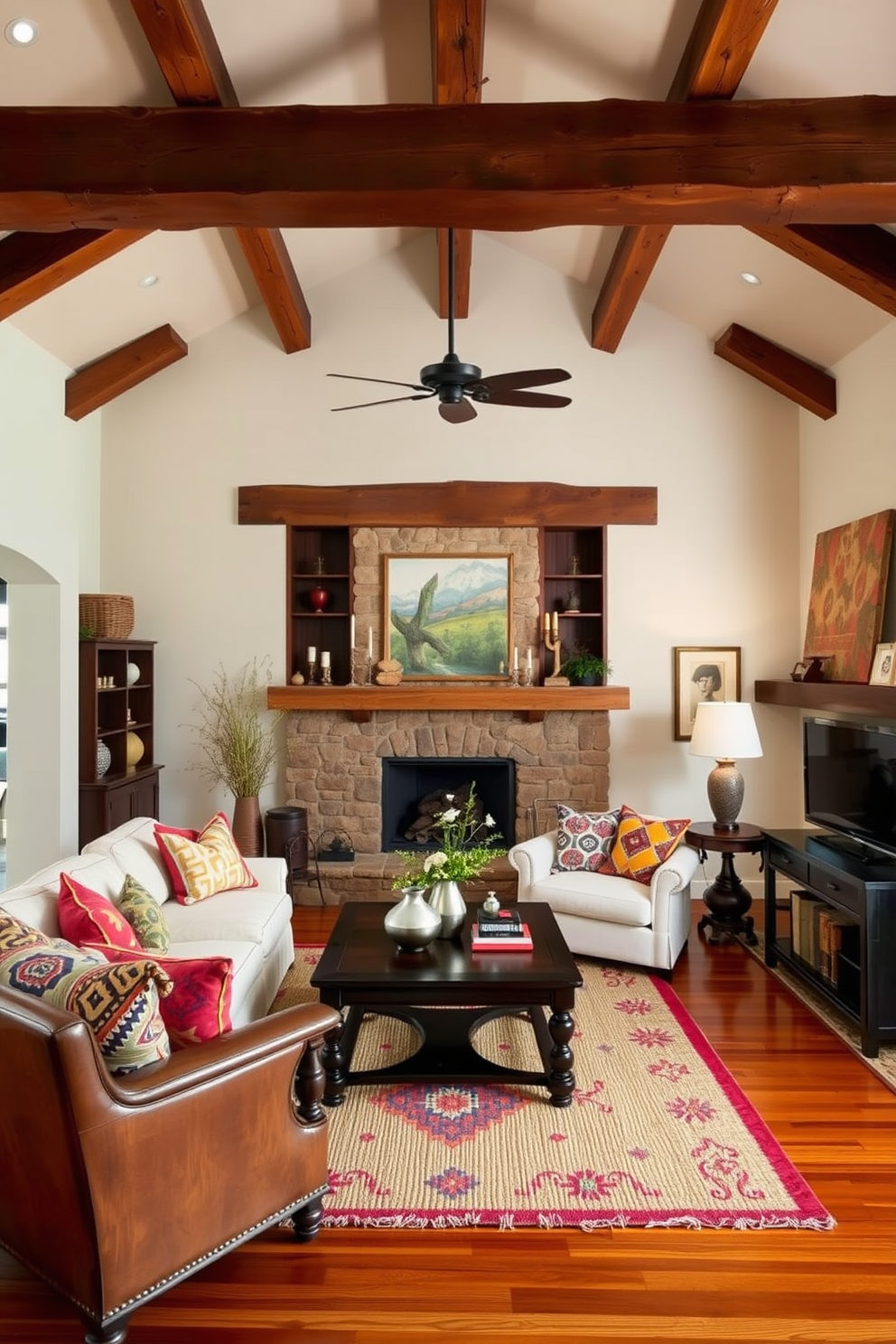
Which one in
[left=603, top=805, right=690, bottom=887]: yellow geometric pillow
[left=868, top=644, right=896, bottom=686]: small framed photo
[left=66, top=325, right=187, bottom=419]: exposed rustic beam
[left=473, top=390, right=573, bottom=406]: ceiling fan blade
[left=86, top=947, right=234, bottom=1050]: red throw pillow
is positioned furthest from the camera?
[left=66, top=325, right=187, bottom=419]: exposed rustic beam

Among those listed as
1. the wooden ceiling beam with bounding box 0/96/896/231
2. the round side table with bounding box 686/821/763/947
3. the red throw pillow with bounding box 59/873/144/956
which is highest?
the wooden ceiling beam with bounding box 0/96/896/231

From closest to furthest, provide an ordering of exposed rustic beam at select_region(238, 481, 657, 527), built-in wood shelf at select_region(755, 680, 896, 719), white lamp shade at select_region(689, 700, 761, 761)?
built-in wood shelf at select_region(755, 680, 896, 719)
white lamp shade at select_region(689, 700, 761, 761)
exposed rustic beam at select_region(238, 481, 657, 527)

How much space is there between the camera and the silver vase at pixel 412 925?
358 cm

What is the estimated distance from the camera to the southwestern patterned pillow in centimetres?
502

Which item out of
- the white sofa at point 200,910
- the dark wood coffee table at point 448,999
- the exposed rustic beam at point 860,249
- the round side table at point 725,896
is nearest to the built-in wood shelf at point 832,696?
the round side table at point 725,896

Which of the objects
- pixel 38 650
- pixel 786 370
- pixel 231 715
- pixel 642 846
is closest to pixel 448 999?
pixel 642 846

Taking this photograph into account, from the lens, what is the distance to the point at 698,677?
6.30 m

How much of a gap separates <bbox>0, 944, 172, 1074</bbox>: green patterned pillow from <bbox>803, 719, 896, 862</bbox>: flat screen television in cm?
326

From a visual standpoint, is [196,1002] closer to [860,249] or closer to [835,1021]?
[835,1021]

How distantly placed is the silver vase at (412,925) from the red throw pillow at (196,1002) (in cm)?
112

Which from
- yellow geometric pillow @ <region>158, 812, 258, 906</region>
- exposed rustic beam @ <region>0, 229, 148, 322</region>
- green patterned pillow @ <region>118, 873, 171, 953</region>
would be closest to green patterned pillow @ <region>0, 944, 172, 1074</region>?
green patterned pillow @ <region>118, 873, 171, 953</region>

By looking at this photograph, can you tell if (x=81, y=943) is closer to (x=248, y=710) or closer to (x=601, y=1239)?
(x=601, y=1239)

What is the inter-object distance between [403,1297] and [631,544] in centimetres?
492

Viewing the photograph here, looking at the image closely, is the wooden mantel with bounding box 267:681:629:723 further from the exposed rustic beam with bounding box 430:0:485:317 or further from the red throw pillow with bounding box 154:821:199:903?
the exposed rustic beam with bounding box 430:0:485:317
